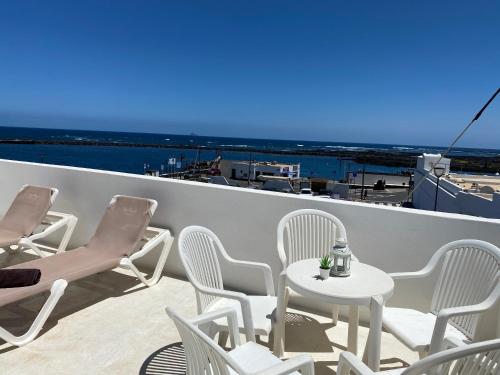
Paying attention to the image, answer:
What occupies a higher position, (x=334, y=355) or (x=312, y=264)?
(x=312, y=264)

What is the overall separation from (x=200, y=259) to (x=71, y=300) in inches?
58.3

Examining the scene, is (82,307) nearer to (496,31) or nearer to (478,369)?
(478,369)

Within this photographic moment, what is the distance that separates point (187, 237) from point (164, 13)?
2378 cm

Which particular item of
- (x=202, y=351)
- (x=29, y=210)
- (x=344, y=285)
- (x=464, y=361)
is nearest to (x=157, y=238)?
(x=29, y=210)

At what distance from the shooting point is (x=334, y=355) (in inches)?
93.7

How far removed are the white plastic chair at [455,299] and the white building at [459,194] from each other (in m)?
7.16

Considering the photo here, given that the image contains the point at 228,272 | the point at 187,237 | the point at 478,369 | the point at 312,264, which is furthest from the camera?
the point at 228,272

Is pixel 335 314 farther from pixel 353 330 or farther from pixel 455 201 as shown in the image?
pixel 455 201

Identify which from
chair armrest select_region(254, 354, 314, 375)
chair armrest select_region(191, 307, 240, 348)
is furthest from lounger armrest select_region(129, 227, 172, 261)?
chair armrest select_region(254, 354, 314, 375)

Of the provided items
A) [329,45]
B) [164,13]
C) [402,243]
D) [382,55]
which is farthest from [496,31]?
[402,243]

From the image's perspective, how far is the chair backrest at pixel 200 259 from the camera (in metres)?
2.03

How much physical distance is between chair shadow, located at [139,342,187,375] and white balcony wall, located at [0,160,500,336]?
43.9 inches

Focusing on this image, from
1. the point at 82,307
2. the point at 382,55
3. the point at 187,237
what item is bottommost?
the point at 82,307

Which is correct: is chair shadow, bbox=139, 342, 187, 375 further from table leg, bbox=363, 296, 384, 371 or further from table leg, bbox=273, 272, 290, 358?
table leg, bbox=363, 296, 384, 371
